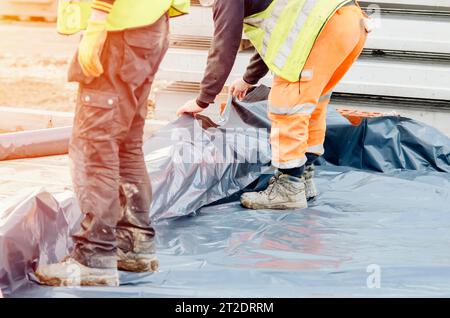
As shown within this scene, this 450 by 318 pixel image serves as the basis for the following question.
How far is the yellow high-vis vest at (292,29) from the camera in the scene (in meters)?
3.62

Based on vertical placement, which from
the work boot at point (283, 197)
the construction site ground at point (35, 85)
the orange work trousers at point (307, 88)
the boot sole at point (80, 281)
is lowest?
the construction site ground at point (35, 85)

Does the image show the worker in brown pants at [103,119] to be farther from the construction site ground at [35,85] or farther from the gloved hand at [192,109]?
the construction site ground at [35,85]

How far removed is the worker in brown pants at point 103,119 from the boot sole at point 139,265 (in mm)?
→ 93

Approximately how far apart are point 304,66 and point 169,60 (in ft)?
6.63

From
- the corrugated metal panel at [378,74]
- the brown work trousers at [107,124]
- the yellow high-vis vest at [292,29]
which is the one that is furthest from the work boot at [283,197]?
the corrugated metal panel at [378,74]

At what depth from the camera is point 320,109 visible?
12.9 feet

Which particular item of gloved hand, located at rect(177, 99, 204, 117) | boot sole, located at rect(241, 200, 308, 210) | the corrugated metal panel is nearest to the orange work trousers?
boot sole, located at rect(241, 200, 308, 210)

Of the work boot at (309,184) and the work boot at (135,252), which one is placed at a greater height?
the work boot at (135,252)

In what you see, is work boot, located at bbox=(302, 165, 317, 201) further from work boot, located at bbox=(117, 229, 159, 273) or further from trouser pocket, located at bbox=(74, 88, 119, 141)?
trouser pocket, located at bbox=(74, 88, 119, 141)

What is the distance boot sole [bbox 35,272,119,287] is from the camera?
2727 millimetres

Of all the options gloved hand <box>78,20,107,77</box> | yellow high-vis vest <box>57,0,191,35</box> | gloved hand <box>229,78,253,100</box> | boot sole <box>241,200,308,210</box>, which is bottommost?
boot sole <box>241,200,308,210</box>

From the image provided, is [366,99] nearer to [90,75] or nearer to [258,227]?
[258,227]

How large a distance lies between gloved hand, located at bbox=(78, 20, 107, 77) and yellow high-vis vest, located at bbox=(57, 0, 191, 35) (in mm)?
62

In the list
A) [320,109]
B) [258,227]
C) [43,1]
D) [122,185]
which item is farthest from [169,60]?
[43,1]
